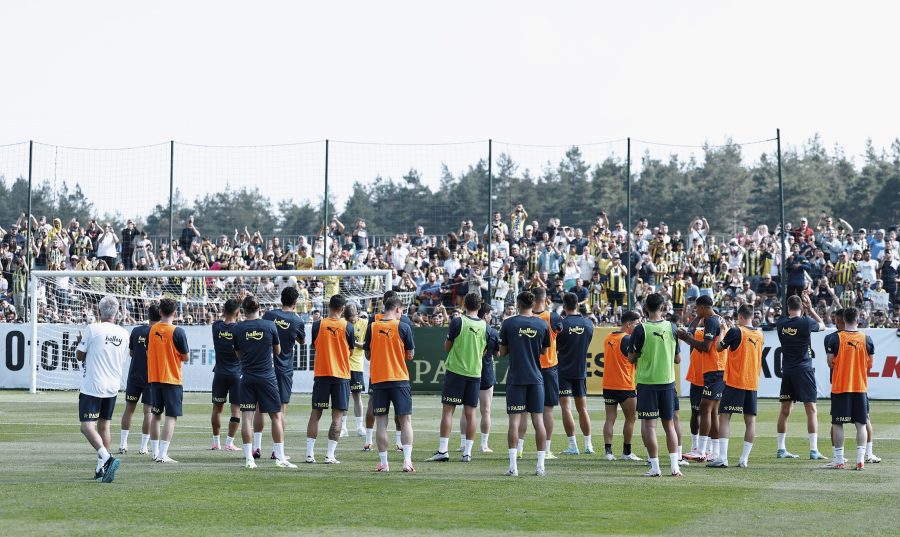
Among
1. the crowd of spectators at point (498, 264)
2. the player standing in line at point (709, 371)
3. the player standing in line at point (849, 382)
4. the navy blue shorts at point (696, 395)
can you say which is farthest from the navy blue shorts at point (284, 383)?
the crowd of spectators at point (498, 264)

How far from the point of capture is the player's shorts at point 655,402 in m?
13.6

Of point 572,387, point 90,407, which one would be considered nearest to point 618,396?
point 572,387

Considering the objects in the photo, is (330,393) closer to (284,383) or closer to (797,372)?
(284,383)

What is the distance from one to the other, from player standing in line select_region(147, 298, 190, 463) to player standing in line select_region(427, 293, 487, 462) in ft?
11.0

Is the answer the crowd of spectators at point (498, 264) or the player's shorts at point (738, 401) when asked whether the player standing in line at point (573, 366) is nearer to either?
the player's shorts at point (738, 401)

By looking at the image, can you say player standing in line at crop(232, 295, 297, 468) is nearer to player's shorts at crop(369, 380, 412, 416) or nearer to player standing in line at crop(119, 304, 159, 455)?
player's shorts at crop(369, 380, 412, 416)

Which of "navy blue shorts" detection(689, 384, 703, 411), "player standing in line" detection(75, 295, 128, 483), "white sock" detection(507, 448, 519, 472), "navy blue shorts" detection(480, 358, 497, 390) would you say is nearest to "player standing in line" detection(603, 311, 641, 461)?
"navy blue shorts" detection(689, 384, 703, 411)

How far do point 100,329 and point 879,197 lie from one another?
62.2m

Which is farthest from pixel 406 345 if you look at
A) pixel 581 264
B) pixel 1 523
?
pixel 581 264

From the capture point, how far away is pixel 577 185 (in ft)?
112

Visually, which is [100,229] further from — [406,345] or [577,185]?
[406,345]

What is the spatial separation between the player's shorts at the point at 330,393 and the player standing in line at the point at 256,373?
2.03 ft

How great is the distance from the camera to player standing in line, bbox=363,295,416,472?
14.0 m

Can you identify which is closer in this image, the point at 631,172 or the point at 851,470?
the point at 851,470
